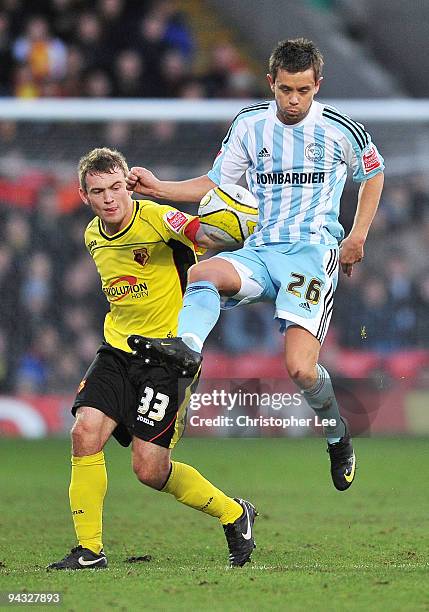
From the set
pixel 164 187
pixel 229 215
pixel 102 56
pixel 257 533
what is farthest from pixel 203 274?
pixel 102 56

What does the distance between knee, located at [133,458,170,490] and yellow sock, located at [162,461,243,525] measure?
51 millimetres

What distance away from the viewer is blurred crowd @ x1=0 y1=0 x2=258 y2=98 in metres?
15.0

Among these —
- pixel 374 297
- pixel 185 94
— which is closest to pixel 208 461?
pixel 374 297

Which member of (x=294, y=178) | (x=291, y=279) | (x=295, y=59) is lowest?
(x=291, y=279)

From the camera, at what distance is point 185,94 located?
597 inches

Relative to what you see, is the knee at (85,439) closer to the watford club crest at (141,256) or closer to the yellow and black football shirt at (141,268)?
the yellow and black football shirt at (141,268)

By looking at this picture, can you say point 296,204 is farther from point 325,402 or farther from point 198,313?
point 325,402

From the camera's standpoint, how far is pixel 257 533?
795cm

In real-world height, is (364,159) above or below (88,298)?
above

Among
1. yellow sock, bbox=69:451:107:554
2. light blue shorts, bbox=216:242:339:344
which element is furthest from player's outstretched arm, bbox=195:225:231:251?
yellow sock, bbox=69:451:107:554

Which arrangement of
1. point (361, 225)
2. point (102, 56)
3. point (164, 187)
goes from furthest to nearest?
point (102, 56) < point (361, 225) < point (164, 187)

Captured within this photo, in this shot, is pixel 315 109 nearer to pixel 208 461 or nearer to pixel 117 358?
pixel 117 358

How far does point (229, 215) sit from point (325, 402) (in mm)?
1384

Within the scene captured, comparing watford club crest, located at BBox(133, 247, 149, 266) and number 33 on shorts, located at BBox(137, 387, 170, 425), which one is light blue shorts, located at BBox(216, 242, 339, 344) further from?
number 33 on shorts, located at BBox(137, 387, 170, 425)
